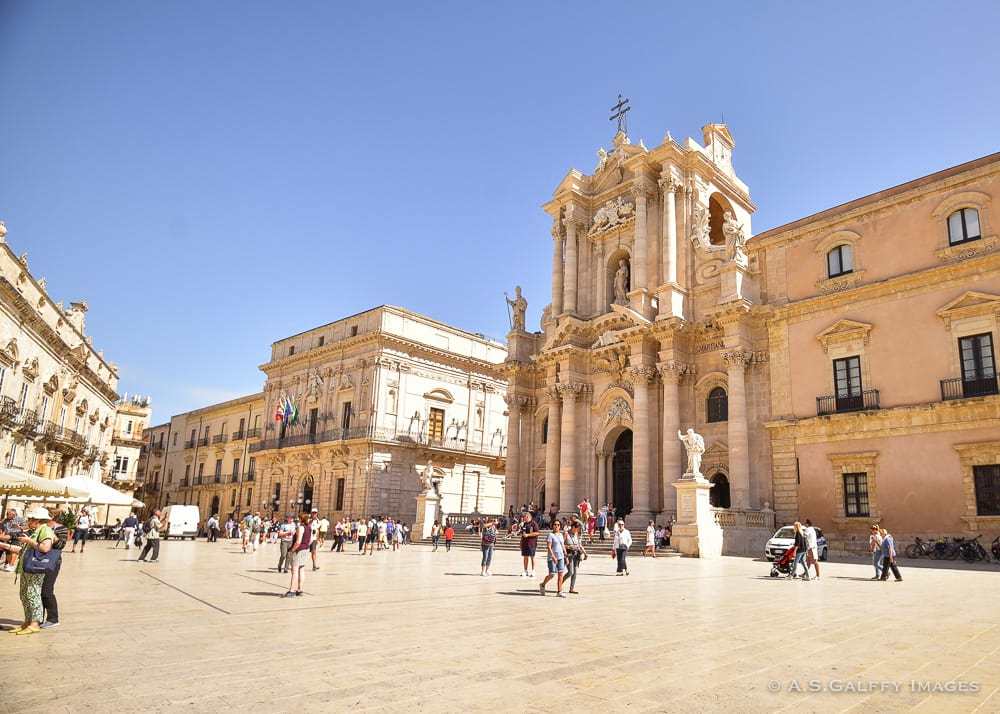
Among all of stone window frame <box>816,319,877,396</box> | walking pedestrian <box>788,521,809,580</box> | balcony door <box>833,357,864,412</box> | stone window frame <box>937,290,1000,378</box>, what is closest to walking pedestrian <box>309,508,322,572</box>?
walking pedestrian <box>788,521,809,580</box>

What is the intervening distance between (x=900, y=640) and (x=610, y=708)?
4478 millimetres

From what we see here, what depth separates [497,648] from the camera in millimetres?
6934

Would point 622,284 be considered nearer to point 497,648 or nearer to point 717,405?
point 717,405

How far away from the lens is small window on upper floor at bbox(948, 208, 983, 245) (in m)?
21.9

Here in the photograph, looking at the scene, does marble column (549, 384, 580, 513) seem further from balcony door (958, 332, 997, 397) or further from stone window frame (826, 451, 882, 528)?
balcony door (958, 332, 997, 397)

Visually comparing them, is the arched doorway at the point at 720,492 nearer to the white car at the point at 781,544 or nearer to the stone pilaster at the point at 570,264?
the white car at the point at 781,544

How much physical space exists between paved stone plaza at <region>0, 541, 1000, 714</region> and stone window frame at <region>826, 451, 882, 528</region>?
1016cm

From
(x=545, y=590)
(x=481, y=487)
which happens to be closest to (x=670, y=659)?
(x=545, y=590)

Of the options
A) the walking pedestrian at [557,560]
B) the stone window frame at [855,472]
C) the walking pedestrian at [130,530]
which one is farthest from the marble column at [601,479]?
the walking pedestrian at [130,530]

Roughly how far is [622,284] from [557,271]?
12.6 feet

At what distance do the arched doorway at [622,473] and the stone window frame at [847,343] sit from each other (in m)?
9.56

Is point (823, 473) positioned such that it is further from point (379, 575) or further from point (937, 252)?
point (379, 575)

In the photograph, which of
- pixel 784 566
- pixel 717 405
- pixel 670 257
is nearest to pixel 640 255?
pixel 670 257

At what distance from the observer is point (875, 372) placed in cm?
2319
